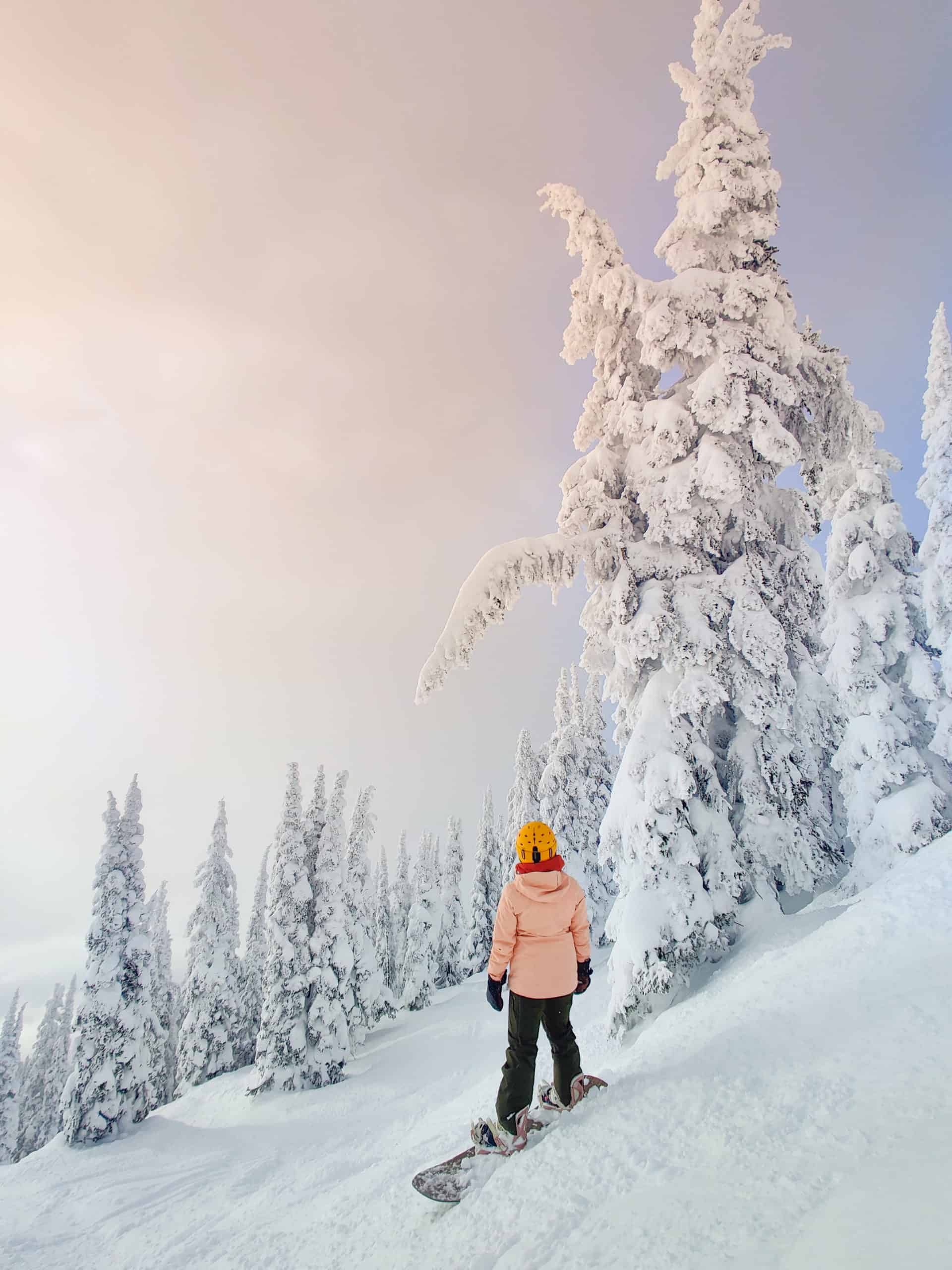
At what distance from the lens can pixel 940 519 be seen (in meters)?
16.7

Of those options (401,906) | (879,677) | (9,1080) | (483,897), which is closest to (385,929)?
(401,906)

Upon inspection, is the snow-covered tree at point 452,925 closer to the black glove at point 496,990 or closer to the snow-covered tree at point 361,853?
the snow-covered tree at point 361,853

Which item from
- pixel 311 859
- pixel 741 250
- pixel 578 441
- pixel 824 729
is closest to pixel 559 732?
pixel 311 859

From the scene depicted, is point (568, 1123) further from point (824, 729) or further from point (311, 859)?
point (311, 859)

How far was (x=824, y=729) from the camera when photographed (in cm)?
1553

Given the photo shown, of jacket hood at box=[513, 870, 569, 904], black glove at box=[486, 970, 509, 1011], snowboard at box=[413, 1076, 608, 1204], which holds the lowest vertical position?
snowboard at box=[413, 1076, 608, 1204]

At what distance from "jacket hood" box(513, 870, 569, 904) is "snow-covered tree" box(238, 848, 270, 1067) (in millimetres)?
34378

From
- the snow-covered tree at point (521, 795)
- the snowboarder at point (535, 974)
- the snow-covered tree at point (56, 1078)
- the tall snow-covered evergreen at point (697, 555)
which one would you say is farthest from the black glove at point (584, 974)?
the snow-covered tree at point (56, 1078)

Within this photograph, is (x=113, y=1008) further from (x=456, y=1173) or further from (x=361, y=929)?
(x=456, y=1173)

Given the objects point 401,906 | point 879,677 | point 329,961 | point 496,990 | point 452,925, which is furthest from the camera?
point 401,906

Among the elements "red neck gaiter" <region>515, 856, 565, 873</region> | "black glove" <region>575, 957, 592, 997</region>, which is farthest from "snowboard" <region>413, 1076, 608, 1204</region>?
"red neck gaiter" <region>515, 856, 565, 873</region>

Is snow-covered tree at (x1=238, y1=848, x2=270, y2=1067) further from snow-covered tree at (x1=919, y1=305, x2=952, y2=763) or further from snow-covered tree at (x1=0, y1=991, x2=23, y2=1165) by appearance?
snow-covered tree at (x1=919, y1=305, x2=952, y2=763)

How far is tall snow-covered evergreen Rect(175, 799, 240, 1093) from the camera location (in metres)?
34.1

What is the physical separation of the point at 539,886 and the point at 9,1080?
187 ft
